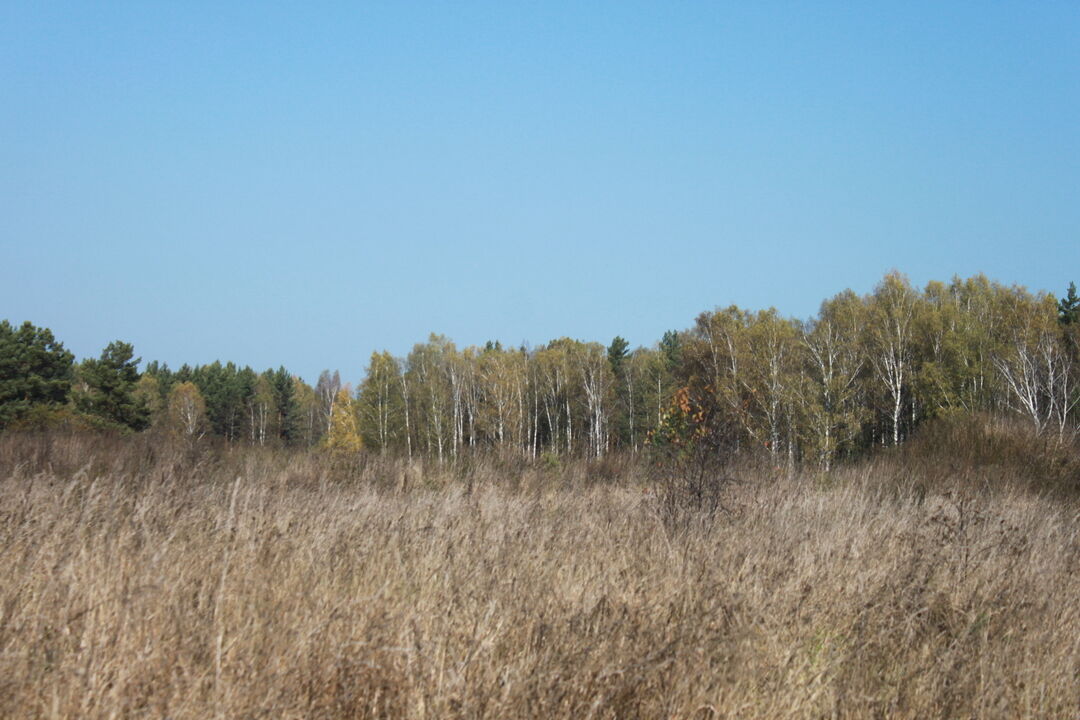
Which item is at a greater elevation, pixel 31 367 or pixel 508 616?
pixel 31 367

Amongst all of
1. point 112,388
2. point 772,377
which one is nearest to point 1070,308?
point 772,377

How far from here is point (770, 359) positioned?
51.5 meters

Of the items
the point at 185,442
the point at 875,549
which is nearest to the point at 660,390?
the point at 185,442

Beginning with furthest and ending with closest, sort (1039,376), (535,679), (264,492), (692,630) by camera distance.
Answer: (1039,376)
(264,492)
(692,630)
(535,679)

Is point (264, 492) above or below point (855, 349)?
below

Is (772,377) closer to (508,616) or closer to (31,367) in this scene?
(31,367)

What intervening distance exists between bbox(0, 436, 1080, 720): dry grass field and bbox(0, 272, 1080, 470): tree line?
28873 millimetres

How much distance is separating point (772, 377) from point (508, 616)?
48445 millimetres

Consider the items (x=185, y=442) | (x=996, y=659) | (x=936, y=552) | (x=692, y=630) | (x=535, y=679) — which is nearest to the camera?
(x=535, y=679)

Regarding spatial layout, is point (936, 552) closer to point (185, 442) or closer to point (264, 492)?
point (264, 492)

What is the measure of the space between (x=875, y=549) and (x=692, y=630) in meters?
2.90

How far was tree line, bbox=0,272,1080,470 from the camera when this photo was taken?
46375mm

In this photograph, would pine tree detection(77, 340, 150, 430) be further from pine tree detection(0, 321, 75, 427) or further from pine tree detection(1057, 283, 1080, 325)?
pine tree detection(1057, 283, 1080, 325)

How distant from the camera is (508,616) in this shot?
4.00m
